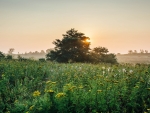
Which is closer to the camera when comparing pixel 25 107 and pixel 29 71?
pixel 25 107

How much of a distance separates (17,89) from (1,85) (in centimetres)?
83

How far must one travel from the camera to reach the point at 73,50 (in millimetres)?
25234

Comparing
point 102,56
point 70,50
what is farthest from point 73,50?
point 102,56

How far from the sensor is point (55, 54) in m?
25.7

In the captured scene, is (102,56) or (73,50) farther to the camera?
(102,56)

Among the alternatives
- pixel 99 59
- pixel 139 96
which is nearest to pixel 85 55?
pixel 99 59

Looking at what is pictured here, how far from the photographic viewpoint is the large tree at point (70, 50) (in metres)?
25.2

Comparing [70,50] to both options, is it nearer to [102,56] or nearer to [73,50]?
[73,50]

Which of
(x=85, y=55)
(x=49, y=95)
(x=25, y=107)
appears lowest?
(x=25, y=107)

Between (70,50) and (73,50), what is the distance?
0.58 metres

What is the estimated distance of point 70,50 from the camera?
25.6m

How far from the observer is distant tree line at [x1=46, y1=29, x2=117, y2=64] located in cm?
2523

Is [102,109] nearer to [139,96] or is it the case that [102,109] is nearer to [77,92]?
[77,92]

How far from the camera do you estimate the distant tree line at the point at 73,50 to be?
25234mm
